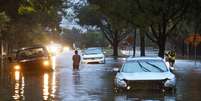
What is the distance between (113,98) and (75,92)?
8.98 feet

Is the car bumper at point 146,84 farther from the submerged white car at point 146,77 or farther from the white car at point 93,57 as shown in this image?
the white car at point 93,57

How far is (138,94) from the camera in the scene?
20.2m

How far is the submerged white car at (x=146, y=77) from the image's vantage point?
66.9ft

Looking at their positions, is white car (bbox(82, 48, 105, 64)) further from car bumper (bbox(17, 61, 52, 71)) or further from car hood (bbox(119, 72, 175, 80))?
car hood (bbox(119, 72, 175, 80))

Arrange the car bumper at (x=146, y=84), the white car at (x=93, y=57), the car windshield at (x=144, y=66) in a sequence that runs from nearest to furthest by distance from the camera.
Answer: the car bumper at (x=146, y=84)
the car windshield at (x=144, y=66)
the white car at (x=93, y=57)

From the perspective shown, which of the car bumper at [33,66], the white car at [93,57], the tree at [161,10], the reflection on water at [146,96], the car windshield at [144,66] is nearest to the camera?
the reflection on water at [146,96]

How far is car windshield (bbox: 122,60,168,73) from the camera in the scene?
71.1 feet

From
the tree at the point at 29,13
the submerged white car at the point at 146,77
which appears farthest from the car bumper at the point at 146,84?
the tree at the point at 29,13

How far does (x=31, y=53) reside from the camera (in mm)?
37938

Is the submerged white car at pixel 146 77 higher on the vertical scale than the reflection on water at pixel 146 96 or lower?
higher

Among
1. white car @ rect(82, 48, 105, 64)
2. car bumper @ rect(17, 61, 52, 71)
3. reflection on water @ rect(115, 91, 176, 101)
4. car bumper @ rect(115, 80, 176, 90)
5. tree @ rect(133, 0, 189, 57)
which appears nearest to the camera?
reflection on water @ rect(115, 91, 176, 101)

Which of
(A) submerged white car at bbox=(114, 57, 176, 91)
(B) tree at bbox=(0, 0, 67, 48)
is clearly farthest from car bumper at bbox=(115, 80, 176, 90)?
(B) tree at bbox=(0, 0, 67, 48)

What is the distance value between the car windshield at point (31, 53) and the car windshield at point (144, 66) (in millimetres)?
15717

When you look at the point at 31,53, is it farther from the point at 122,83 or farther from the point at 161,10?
the point at 122,83
